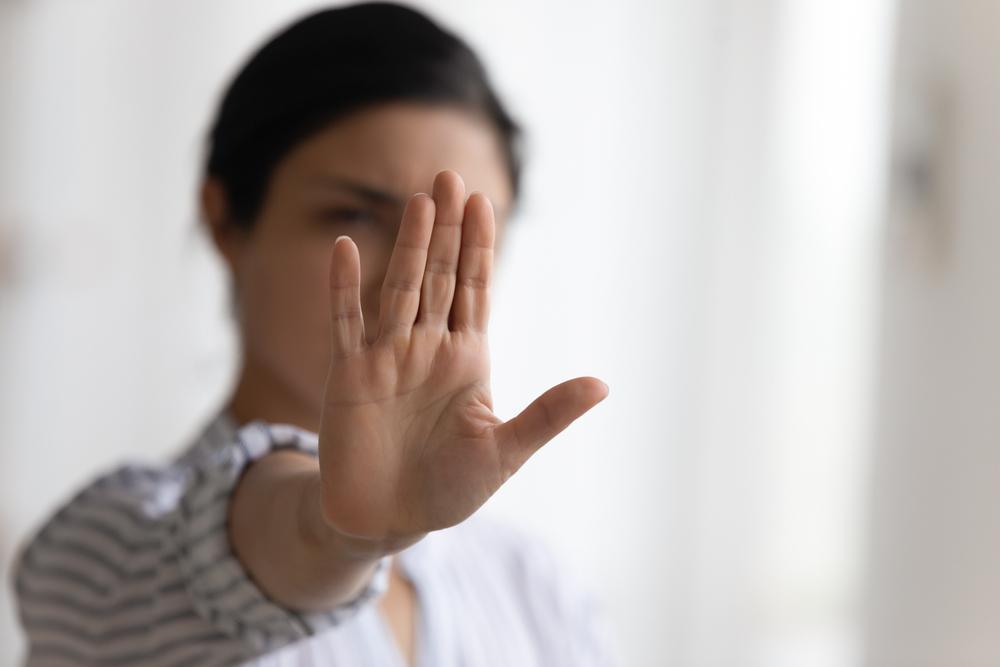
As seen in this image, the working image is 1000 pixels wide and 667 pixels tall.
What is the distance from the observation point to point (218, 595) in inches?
20.8

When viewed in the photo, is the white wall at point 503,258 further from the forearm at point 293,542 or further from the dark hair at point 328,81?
the forearm at point 293,542

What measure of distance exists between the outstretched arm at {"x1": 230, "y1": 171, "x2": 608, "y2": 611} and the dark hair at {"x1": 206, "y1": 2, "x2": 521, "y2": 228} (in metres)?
0.28

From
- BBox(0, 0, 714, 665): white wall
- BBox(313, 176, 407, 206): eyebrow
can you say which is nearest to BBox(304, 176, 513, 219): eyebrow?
BBox(313, 176, 407, 206): eyebrow

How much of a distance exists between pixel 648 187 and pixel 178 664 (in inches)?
39.8

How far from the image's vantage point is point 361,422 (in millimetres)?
415

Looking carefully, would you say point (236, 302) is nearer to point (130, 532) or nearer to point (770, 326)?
point (130, 532)

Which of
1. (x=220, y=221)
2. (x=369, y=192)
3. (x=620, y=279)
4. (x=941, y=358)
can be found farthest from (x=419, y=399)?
(x=620, y=279)

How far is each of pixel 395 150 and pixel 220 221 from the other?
179 mm

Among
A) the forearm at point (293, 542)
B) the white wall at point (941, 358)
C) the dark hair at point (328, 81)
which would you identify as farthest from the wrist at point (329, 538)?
the white wall at point (941, 358)

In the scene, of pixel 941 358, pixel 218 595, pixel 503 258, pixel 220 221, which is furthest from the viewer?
pixel 503 258

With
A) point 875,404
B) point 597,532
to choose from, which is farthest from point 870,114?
point 597,532

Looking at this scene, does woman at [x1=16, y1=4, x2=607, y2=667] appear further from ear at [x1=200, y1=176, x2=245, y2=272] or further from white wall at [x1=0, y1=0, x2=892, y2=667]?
white wall at [x1=0, y1=0, x2=892, y2=667]

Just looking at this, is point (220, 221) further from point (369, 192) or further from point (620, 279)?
point (620, 279)

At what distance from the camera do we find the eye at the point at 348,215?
0.66 m
